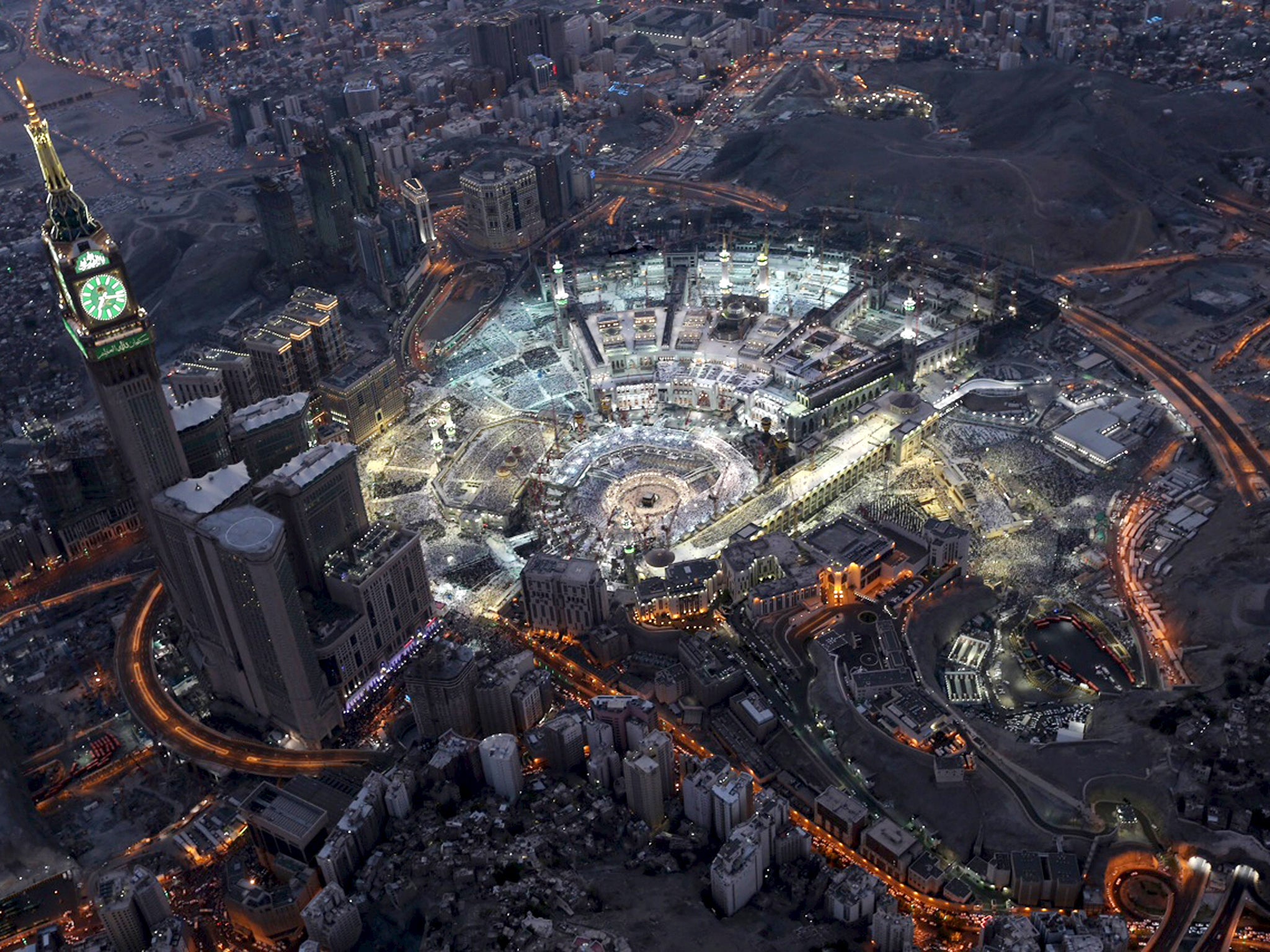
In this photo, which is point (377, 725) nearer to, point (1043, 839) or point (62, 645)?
point (62, 645)

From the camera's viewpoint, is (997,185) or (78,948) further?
(997,185)

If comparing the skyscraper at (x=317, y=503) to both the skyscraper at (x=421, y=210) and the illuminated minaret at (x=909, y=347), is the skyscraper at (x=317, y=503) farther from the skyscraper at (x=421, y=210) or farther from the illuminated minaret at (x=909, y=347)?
the skyscraper at (x=421, y=210)

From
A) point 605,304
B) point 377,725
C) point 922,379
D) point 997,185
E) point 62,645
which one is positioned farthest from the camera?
point 997,185

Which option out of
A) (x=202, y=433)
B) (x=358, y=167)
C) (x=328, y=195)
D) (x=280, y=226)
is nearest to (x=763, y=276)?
(x=358, y=167)

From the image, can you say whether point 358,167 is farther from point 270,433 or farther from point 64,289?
point 64,289

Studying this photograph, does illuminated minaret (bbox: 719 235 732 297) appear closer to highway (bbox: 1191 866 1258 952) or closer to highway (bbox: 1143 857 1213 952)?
highway (bbox: 1143 857 1213 952)

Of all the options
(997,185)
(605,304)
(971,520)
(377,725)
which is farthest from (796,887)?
(997,185)

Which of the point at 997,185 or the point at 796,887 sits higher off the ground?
the point at 997,185
